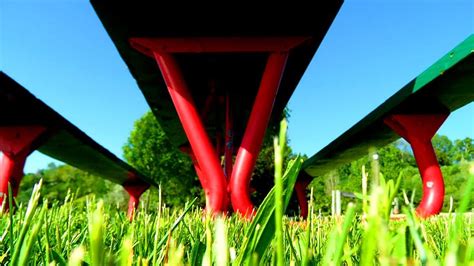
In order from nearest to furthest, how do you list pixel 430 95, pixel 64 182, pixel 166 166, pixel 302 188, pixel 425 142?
1. pixel 430 95
2. pixel 425 142
3. pixel 302 188
4. pixel 166 166
5. pixel 64 182

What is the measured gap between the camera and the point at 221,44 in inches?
106

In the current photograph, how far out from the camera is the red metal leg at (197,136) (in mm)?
2447

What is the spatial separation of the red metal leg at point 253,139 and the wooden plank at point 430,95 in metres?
0.69

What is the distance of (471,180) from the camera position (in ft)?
0.48

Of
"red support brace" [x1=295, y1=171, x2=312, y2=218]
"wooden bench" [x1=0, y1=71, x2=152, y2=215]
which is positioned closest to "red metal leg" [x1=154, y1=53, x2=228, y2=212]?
"wooden bench" [x1=0, y1=71, x2=152, y2=215]

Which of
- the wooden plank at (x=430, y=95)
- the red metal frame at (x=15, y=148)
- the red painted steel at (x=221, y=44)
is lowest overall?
the red metal frame at (x=15, y=148)

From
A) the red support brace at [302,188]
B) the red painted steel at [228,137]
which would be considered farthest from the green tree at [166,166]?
the red painted steel at [228,137]

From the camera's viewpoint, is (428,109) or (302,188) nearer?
(428,109)

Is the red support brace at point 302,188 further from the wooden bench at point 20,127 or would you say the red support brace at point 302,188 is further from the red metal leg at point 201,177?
the wooden bench at point 20,127

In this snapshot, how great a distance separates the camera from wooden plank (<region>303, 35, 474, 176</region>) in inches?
73.1

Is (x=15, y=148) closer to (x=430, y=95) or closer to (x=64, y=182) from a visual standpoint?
(x=430, y=95)

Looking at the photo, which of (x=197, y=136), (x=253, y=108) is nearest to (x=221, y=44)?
(x=253, y=108)

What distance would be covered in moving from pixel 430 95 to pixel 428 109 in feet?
0.83

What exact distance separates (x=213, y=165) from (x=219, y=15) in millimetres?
926
